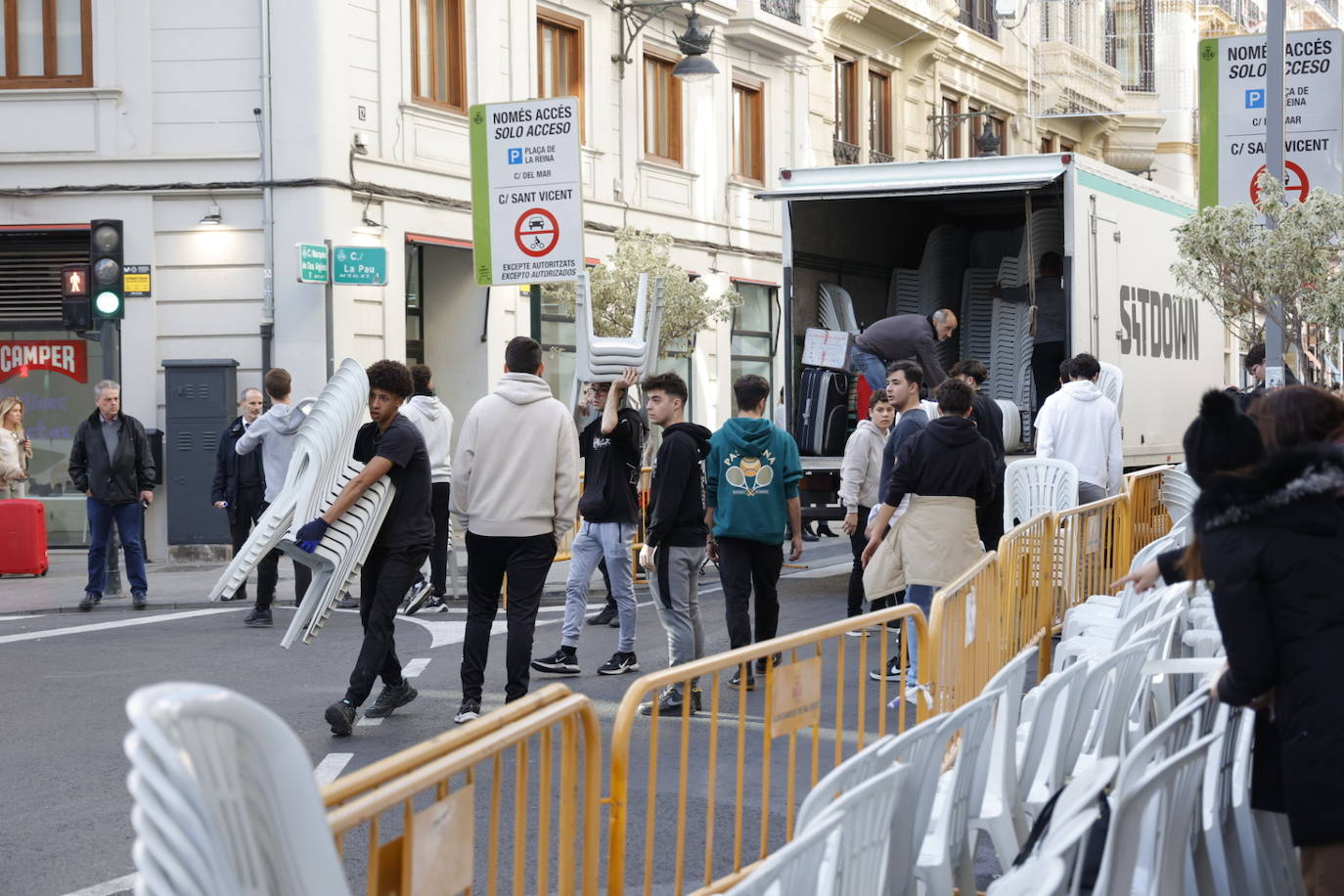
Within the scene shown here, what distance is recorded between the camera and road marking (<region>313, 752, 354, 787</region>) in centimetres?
706

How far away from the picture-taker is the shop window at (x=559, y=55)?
21.9 meters

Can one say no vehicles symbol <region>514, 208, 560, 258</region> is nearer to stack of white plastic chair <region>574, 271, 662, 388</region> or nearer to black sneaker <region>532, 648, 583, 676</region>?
stack of white plastic chair <region>574, 271, 662, 388</region>

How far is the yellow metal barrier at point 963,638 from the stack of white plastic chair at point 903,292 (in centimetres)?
951

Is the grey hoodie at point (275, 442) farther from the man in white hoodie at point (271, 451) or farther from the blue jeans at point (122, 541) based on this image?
the blue jeans at point (122, 541)

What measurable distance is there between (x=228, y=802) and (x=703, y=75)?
1949cm

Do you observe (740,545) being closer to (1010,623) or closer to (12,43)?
(1010,623)

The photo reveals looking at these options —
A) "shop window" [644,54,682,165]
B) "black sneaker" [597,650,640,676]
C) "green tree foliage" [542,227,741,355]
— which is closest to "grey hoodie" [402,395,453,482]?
"black sneaker" [597,650,640,676]

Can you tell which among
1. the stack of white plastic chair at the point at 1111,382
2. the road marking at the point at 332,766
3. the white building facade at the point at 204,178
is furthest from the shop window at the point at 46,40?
the road marking at the point at 332,766

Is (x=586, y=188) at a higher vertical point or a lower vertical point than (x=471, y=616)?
higher

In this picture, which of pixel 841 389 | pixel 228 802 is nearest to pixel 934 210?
pixel 841 389

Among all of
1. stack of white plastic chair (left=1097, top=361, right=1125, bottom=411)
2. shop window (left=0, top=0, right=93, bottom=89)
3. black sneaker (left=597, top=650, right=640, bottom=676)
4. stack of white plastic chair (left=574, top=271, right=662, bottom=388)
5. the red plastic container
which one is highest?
shop window (left=0, top=0, right=93, bottom=89)

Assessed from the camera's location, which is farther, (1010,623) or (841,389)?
(841,389)

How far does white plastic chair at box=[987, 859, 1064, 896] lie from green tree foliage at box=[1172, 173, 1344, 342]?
34.3 ft

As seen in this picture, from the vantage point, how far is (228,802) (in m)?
2.27
